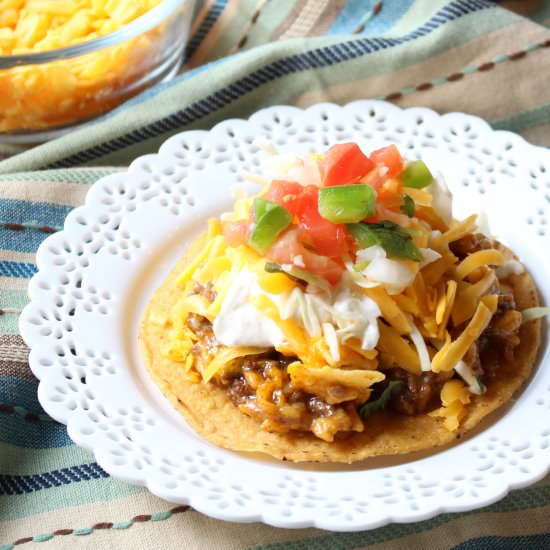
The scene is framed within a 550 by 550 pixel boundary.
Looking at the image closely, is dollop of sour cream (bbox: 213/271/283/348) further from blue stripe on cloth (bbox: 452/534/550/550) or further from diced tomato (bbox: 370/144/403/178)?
blue stripe on cloth (bbox: 452/534/550/550)

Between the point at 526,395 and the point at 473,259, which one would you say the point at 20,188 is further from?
the point at 526,395

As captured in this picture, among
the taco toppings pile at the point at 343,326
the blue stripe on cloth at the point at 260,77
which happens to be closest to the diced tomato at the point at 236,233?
the taco toppings pile at the point at 343,326

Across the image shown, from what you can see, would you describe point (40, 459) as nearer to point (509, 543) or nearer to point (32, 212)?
point (32, 212)

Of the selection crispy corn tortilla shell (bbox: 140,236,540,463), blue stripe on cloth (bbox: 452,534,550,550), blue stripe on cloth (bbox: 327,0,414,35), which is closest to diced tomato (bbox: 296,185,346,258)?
crispy corn tortilla shell (bbox: 140,236,540,463)

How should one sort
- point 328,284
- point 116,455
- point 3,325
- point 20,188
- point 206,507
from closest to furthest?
point 206,507 < point 116,455 < point 328,284 < point 3,325 < point 20,188

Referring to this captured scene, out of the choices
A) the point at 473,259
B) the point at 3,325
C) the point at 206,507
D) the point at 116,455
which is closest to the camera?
the point at 206,507

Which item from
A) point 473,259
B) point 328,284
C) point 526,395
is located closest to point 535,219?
point 473,259

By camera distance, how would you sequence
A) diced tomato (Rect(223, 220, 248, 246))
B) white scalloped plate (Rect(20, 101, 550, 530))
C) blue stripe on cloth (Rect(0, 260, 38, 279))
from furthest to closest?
blue stripe on cloth (Rect(0, 260, 38, 279)), diced tomato (Rect(223, 220, 248, 246)), white scalloped plate (Rect(20, 101, 550, 530))
